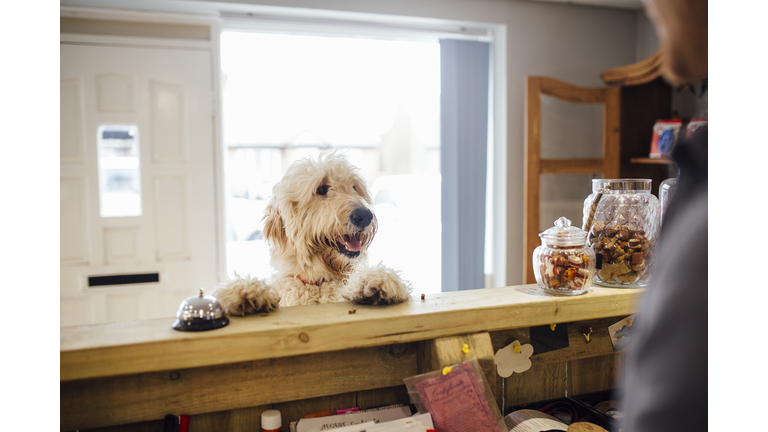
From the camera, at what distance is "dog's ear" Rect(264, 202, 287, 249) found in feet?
5.19

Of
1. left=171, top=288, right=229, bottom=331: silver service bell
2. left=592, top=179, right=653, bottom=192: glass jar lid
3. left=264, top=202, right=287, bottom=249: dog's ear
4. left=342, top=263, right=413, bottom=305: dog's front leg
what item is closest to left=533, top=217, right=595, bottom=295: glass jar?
left=592, top=179, right=653, bottom=192: glass jar lid

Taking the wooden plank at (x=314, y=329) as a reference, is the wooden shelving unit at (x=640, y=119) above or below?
above

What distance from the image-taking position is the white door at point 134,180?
2980mm

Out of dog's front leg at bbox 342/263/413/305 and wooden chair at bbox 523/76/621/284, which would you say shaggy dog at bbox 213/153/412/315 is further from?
wooden chair at bbox 523/76/621/284

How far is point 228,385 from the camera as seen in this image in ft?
2.91

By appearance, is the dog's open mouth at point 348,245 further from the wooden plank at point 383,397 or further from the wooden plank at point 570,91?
the wooden plank at point 570,91

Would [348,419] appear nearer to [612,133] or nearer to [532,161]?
[532,161]

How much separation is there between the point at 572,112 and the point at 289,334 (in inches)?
127

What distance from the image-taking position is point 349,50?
11.2 ft

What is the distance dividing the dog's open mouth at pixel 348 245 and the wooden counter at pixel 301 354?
487 mm

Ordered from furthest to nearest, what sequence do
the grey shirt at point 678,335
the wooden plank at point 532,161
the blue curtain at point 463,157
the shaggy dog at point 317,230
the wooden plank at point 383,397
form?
the blue curtain at point 463,157
the wooden plank at point 532,161
the shaggy dog at point 317,230
the wooden plank at point 383,397
the grey shirt at point 678,335

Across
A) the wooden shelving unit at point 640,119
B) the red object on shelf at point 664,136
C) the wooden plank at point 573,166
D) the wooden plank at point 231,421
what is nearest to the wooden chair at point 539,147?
the wooden plank at point 573,166
